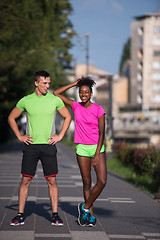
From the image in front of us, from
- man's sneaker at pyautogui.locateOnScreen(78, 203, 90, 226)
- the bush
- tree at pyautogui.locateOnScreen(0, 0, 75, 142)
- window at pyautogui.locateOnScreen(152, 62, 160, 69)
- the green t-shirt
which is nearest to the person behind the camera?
the green t-shirt

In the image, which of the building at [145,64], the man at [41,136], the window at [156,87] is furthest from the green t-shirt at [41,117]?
the window at [156,87]

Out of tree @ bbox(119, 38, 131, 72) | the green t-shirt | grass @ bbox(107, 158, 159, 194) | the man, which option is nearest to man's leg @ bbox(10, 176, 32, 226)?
the man

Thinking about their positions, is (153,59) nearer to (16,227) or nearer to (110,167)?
(110,167)

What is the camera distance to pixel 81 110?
22.4 ft

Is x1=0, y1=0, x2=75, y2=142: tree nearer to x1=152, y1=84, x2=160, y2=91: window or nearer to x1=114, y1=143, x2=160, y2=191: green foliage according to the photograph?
x1=114, y1=143, x2=160, y2=191: green foliage

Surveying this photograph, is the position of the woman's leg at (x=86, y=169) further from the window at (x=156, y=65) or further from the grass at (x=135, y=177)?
the window at (x=156, y=65)

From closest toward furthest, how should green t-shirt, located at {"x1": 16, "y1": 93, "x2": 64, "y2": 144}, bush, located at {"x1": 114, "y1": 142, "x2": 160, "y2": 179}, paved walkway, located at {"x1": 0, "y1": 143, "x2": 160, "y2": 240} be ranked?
1. paved walkway, located at {"x1": 0, "y1": 143, "x2": 160, "y2": 240}
2. green t-shirt, located at {"x1": 16, "y1": 93, "x2": 64, "y2": 144}
3. bush, located at {"x1": 114, "y1": 142, "x2": 160, "y2": 179}

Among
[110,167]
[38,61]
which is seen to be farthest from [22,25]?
[110,167]

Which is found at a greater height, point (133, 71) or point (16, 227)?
point (133, 71)

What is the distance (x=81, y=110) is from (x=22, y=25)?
49.6 ft

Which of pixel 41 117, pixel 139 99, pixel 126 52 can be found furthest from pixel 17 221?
pixel 126 52

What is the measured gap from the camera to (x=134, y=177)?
14.1 m

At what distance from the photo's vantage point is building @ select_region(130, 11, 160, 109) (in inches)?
4363

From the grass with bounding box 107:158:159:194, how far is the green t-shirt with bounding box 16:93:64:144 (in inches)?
193
